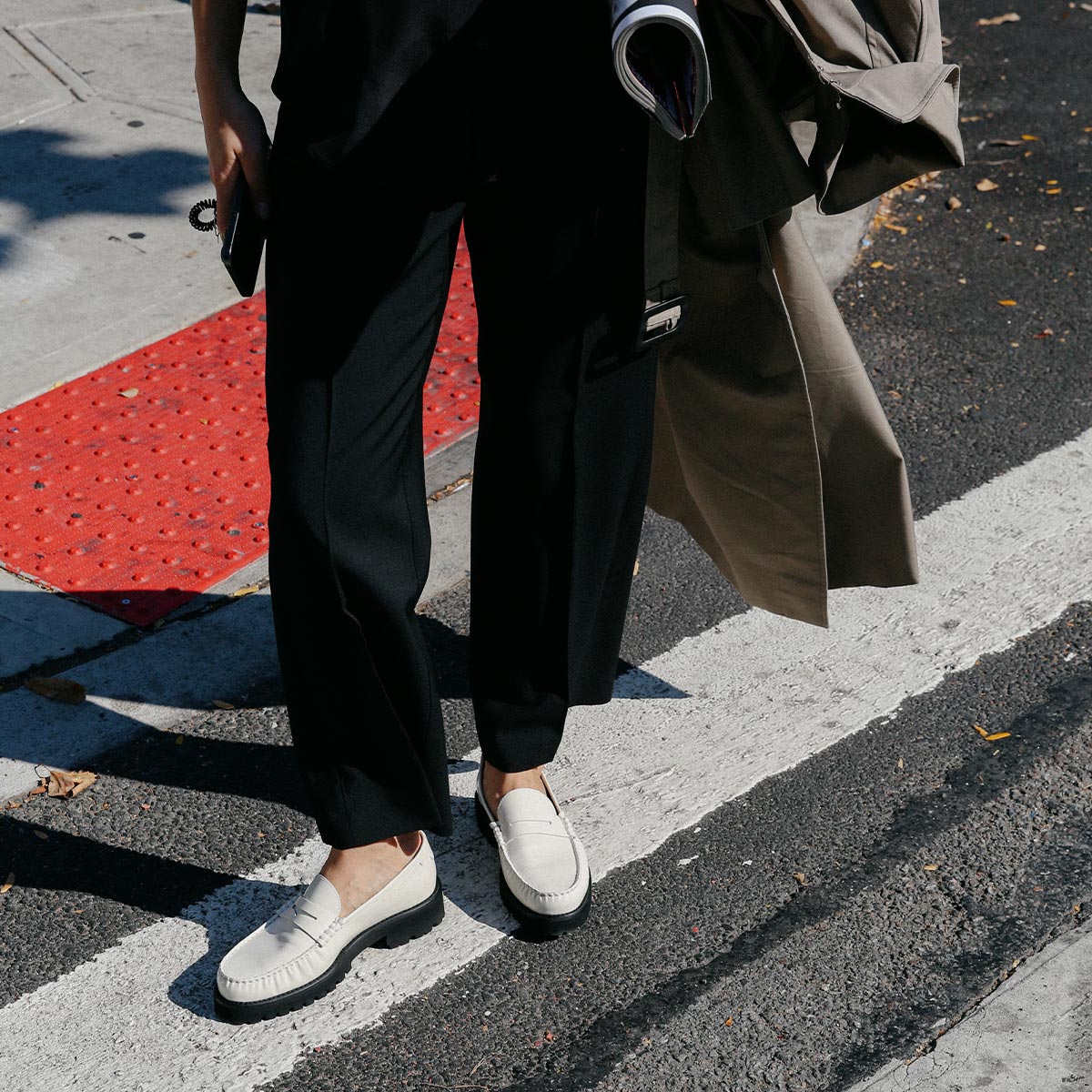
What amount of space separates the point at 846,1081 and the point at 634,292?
1210 mm

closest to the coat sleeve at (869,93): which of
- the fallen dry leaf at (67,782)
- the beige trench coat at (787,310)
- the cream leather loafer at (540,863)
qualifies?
the beige trench coat at (787,310)

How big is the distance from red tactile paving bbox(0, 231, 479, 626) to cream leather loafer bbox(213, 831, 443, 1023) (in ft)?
3.64

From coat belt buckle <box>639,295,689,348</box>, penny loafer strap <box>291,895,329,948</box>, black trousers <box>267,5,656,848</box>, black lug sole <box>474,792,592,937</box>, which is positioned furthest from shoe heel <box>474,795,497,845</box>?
coat belt buckle <box>639,295,689,348</box>

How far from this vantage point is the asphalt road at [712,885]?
2.15 meters

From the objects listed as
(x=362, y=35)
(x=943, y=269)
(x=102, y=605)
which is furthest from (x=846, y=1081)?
(x=943, y=269)

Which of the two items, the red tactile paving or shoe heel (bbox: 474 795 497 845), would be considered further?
the red tactile paving

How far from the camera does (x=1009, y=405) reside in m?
4.02

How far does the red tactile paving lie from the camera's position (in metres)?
3.30

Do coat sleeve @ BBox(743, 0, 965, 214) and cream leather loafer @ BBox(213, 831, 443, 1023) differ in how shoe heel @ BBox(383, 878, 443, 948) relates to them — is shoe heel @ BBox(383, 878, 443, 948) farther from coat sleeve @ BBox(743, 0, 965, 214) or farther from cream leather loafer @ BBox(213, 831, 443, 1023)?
coat sleeve @ BBox(743, 0, 965, 214)

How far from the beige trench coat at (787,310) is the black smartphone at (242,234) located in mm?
621

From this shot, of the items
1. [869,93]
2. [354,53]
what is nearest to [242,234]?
[354,53]

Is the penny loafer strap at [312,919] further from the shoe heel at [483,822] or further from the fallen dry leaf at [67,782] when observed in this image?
the fallen dry leaf at [67,782]

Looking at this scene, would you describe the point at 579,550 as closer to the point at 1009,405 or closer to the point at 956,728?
the point at 956,728

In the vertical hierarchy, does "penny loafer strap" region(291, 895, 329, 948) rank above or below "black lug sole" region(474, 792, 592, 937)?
above
